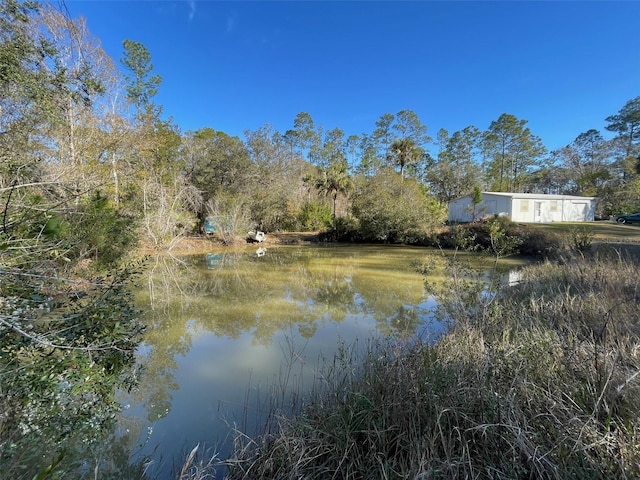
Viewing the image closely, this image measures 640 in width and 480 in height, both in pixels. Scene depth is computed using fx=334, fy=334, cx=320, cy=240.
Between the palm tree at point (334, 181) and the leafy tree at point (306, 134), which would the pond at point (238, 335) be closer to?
the palm tree at point (334, 181)

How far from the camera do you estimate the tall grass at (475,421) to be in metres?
1.92

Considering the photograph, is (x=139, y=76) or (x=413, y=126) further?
(x=413, y=126)

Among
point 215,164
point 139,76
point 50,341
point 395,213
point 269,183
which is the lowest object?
point 50,341

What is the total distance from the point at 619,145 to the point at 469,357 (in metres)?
43.4

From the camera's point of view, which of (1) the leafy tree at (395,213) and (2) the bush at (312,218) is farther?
(2) the bush at (312,218)

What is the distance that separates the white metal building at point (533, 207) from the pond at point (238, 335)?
1590cm

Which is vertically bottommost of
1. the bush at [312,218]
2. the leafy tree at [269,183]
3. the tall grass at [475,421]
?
the tall grass at [475,421]

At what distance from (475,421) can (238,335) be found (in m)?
4.93

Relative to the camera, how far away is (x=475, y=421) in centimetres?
228

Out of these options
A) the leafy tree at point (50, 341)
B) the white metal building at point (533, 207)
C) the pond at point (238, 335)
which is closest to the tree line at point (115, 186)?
the leafy tree at point (50, 341)

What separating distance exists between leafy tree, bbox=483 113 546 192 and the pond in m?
32.6

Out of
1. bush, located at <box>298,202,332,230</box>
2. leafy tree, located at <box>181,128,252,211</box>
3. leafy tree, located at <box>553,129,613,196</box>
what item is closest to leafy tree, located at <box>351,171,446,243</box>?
bush, located at <box>298,202,332,230</box>

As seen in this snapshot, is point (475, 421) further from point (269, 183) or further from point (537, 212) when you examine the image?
point (537, 212)

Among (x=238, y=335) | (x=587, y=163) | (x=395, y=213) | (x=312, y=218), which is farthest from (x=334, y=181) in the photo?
(x=587, y=163)
